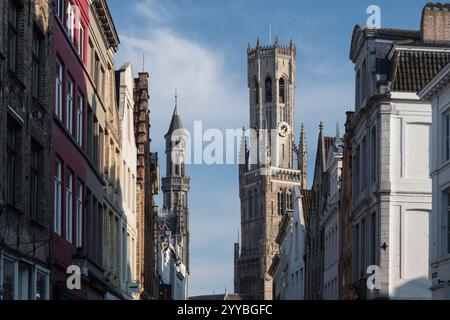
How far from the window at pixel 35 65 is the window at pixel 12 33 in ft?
7.21

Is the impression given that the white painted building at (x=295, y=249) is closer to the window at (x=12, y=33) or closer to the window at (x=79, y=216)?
the window at (x=79, y=216)

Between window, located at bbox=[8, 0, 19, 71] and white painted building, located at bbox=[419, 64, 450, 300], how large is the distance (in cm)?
1436

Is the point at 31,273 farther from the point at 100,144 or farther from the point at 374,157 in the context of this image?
the point at 374,157

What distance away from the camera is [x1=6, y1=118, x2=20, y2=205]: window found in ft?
78.2

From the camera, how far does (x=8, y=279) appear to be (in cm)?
2361

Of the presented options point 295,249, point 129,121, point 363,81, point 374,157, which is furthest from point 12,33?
point 295,249

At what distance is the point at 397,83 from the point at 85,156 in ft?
44.3

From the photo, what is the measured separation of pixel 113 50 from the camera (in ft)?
156

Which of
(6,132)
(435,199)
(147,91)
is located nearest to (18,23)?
(6,132)

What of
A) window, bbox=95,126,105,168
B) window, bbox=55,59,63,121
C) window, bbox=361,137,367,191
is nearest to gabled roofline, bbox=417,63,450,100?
window, bbox=361,137,367,191

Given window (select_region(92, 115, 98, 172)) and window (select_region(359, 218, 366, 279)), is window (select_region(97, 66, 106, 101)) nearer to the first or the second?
window (select_region(92, 115, 98, 172))

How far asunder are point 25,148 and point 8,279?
10.1 feet

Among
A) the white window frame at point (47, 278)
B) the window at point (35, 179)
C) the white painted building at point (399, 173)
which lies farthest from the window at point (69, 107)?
the white painted building at point (399, 173)
